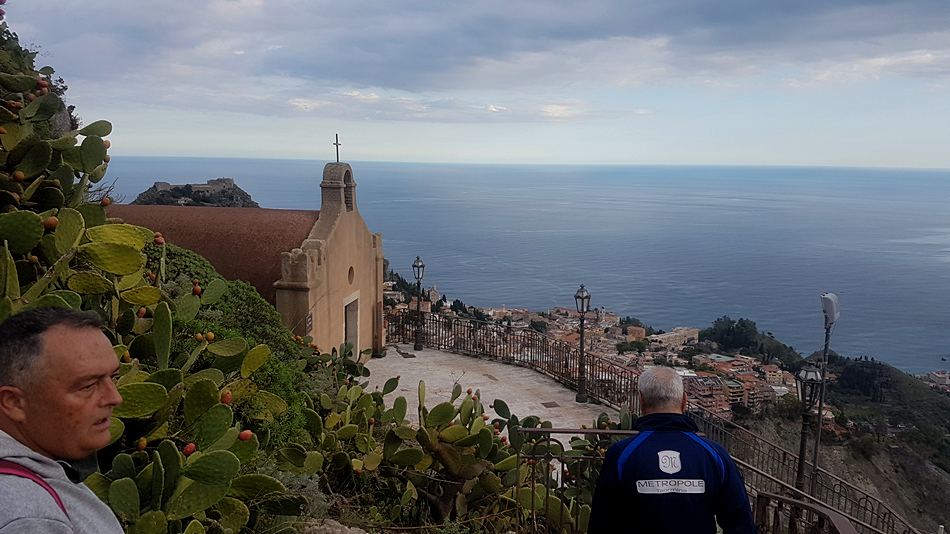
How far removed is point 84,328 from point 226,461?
1.87 meters

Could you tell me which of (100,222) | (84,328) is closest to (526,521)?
(100,222)

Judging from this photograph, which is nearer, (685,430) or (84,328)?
(84,328)

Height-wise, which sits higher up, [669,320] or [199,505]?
[199,505]

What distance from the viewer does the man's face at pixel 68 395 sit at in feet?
4.60

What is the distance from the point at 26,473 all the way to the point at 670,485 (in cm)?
242

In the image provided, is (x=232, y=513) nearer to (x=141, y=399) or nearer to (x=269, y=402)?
(x=141, y=399)

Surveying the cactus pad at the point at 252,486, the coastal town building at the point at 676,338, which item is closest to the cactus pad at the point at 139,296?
the cactus pad at the point at 252,486

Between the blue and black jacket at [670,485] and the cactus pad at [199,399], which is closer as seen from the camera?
the blue and black jacket at [670,485]

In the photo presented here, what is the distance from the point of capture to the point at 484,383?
14.2 m

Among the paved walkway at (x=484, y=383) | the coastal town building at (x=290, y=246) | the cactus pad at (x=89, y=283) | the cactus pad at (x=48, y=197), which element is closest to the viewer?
the cactus pad at (x=89, y=283)

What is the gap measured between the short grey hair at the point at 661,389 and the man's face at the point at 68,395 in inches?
88.6

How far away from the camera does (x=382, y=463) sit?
6504 mm

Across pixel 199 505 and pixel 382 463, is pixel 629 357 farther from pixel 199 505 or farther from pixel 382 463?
pixel 199 505

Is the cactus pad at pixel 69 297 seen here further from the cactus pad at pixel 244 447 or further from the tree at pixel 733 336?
the tree at pixel 733 336
